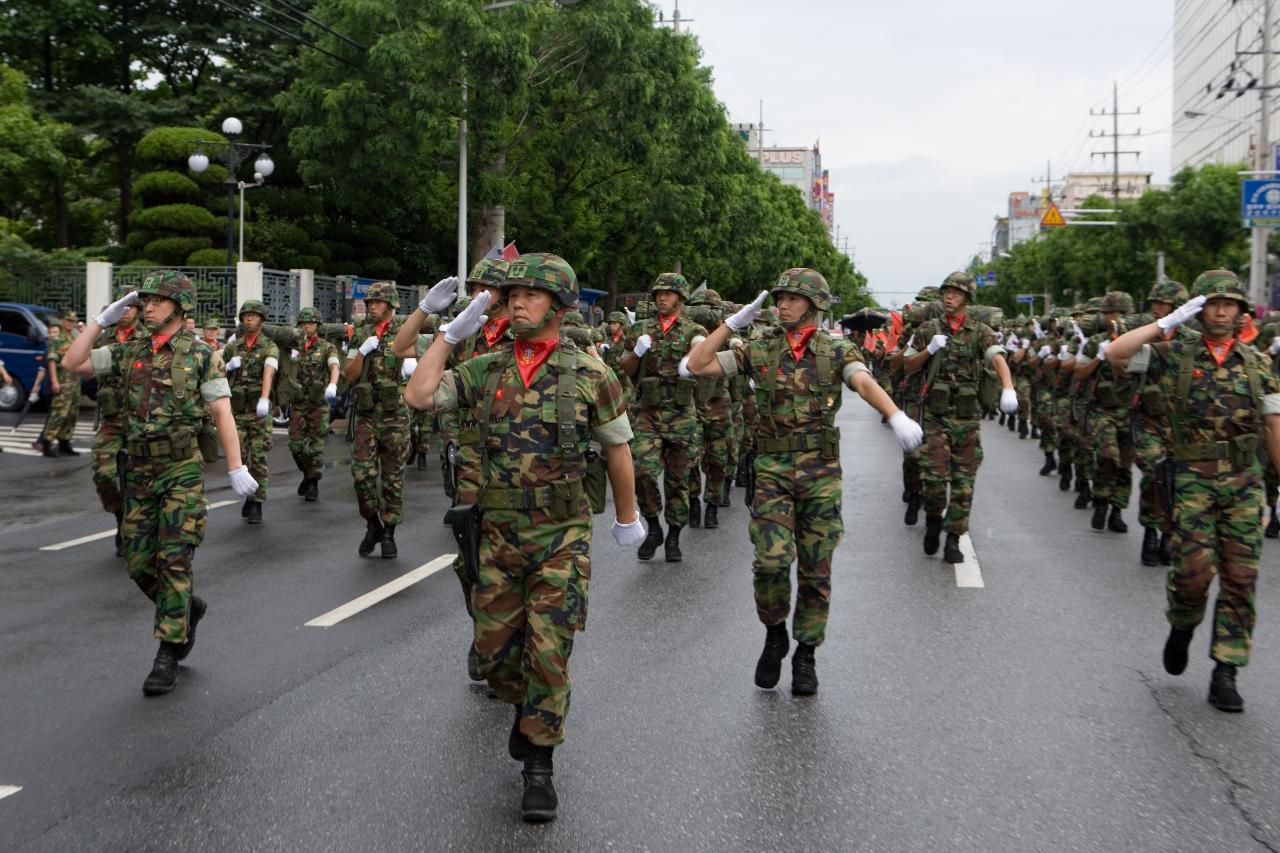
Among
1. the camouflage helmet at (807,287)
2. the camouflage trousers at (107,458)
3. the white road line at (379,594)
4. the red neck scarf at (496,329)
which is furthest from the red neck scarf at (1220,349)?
the camouflage trousers at (107,458)

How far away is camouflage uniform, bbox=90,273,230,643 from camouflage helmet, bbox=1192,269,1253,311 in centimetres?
481

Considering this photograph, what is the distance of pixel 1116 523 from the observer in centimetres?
1135

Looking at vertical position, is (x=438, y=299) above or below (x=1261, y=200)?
below

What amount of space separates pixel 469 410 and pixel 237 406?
8186 mm

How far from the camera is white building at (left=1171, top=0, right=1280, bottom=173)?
7994cm

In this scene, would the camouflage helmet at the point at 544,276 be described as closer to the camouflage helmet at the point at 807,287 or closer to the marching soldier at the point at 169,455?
the camouflage helmet at the point at 807,287

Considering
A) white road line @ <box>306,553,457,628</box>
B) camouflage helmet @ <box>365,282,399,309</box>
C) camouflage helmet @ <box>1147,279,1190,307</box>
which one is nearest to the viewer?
white road line @ <box>306,553,457,628</box>

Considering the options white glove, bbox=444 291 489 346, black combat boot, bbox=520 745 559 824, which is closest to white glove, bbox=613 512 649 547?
black combat boot, bbox=520 745 559 824

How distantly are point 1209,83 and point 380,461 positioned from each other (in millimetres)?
82177

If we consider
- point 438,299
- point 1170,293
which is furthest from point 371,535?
point 1170,293

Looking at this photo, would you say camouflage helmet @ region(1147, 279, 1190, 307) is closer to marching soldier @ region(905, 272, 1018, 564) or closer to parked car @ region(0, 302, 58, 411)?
marching soldier @ region(905, 272, 1018, 564)

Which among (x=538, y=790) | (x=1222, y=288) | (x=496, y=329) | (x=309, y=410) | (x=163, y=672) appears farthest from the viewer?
(x=309, y=410)

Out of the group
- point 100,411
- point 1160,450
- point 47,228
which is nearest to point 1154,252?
point 47,228

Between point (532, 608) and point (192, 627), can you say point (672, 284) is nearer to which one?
point (192, 627)
